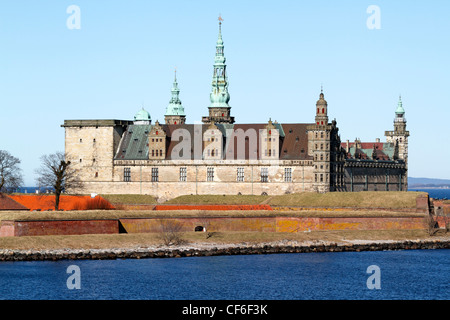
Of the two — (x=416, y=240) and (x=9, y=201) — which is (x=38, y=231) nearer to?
(x=9, y=201)

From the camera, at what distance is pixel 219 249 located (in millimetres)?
83625

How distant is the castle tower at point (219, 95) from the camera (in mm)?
148875

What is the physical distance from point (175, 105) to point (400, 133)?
128 ft

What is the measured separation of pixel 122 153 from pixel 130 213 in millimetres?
34994

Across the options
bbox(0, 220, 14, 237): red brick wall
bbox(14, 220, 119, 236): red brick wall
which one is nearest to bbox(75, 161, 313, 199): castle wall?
bbox(14, 220, 119, 236): red brick wall

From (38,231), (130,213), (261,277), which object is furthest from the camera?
(130,213)

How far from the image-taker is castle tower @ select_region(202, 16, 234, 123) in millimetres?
148875

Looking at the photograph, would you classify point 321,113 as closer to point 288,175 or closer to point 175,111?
point 288,175

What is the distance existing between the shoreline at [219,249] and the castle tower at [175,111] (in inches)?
3100

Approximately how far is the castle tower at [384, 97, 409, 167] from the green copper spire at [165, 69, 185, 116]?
36.0 meters

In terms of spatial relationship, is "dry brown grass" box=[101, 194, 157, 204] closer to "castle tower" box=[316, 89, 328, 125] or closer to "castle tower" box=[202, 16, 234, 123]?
"castle tower" box=[316, 89, 328, 125]

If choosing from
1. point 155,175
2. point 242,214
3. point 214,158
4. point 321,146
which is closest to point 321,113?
point 321,146
